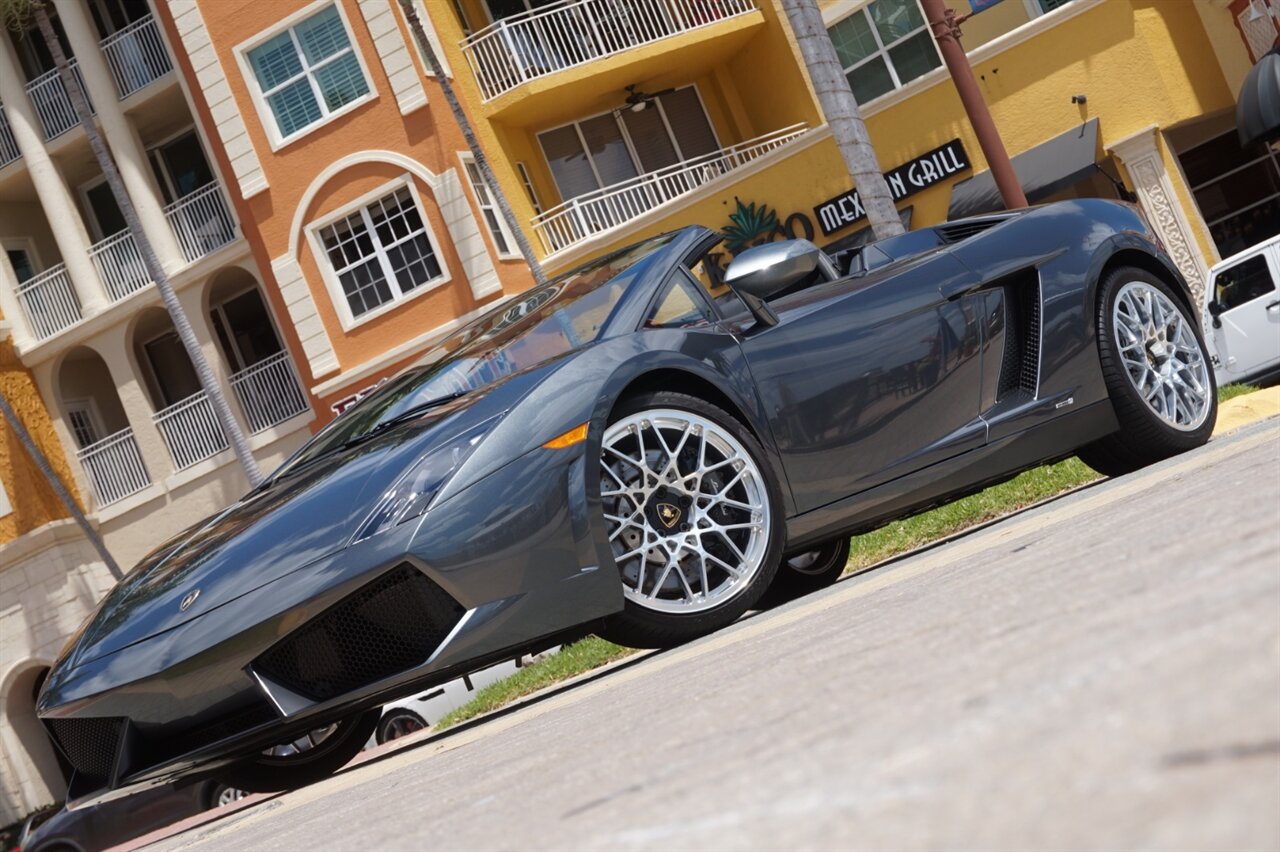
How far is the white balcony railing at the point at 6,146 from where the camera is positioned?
2847cm

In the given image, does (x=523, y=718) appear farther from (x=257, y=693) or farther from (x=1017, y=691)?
(x=1017, y=691)

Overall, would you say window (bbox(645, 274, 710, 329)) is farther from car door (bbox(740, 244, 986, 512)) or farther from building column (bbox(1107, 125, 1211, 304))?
building column (bbox(1107, 125, 1211, 304))

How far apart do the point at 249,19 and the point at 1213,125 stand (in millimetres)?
14909

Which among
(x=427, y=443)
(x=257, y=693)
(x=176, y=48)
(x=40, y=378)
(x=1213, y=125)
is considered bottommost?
(x=257, y=693)

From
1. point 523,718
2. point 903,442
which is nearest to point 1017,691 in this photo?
point 523,718

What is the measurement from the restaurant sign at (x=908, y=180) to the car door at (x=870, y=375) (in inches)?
656

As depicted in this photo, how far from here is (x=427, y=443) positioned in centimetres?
397

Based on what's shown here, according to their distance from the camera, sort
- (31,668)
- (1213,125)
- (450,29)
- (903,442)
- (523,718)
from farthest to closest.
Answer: (31,668), (450,29), (1213,125), (903,442), (523,718)

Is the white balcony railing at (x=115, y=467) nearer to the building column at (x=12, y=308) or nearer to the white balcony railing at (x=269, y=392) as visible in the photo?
the building column at (x=12, y=308)

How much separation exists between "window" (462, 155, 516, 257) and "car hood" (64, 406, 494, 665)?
19683 millimetres

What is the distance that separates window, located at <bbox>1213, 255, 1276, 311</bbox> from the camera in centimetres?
1459

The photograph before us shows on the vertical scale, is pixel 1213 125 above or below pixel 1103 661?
above

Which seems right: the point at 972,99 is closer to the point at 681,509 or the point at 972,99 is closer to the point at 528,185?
the point at 681,509

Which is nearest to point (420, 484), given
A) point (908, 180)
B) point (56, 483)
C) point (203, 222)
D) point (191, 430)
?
point (908, 180)
